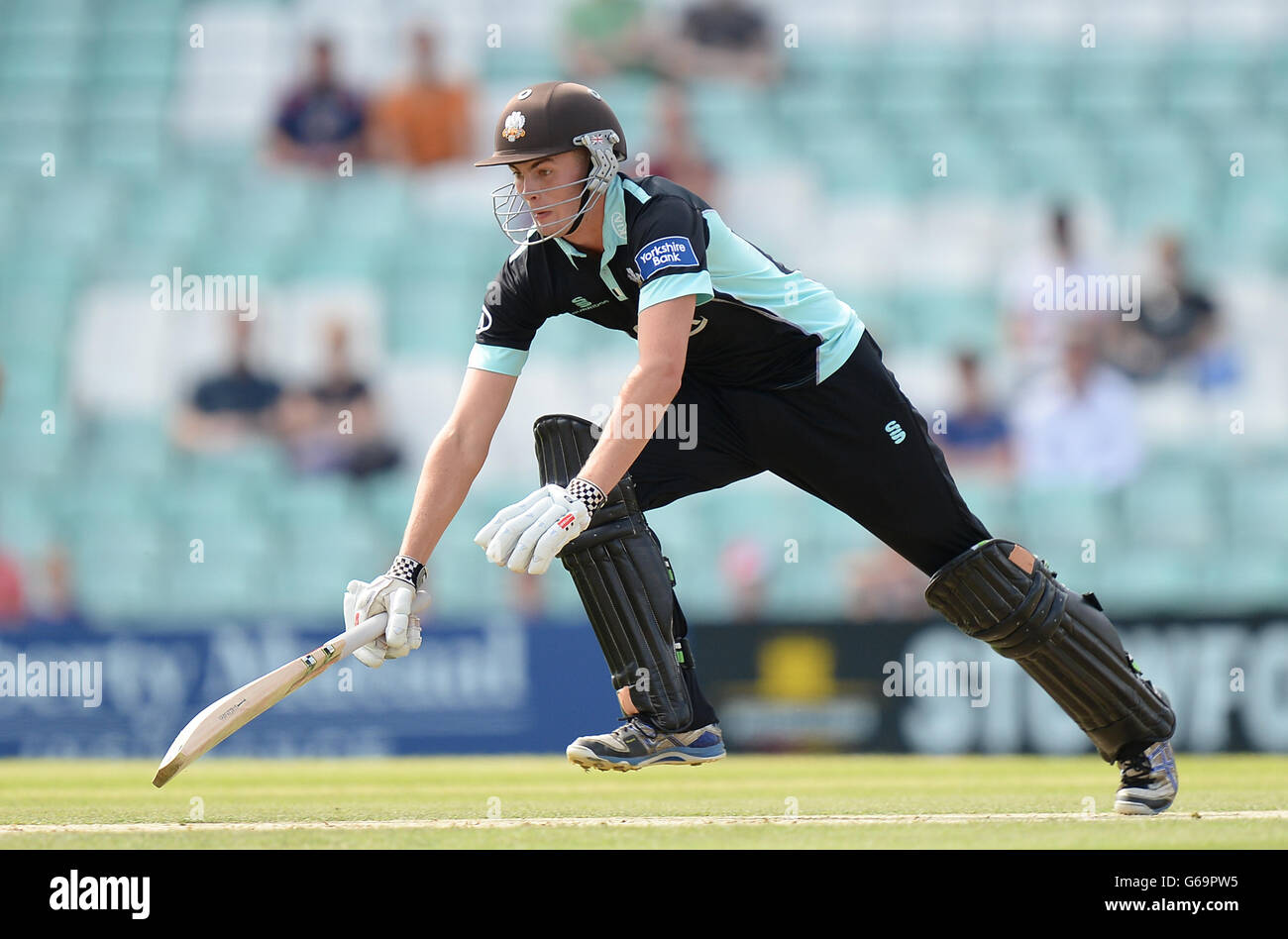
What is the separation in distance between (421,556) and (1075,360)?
6920mm

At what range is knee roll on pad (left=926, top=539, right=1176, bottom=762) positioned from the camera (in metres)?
4.64

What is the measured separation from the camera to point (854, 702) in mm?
8945

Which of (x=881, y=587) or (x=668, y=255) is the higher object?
(x=668, y=255)

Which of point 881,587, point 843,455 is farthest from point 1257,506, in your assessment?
point 843,455

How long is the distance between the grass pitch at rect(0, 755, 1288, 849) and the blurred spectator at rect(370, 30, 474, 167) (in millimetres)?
5696

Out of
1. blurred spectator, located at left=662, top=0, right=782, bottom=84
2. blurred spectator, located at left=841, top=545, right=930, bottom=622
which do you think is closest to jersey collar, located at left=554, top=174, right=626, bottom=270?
blurred spectator, located at left=841, top=545, right=930, bottom=622

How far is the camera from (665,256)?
169 inches

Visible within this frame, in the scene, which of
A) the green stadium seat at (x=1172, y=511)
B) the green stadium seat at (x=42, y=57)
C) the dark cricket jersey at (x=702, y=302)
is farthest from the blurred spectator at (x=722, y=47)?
the dark cricket jersey at (x=702, y=302)

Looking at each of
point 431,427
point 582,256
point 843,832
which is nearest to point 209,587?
point 431,427

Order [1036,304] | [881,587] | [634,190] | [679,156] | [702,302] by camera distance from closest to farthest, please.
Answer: [702,302] → [634,190] → [881,587] → [1036,304] → [679,156]

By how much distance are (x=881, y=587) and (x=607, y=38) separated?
5421 millimetres

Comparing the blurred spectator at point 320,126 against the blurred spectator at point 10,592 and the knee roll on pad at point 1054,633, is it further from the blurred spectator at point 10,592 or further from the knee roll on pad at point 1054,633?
the knee roll on pad at point 1054,633

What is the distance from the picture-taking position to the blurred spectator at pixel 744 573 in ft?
33.6

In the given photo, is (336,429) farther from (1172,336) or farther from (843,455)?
(843,455)
